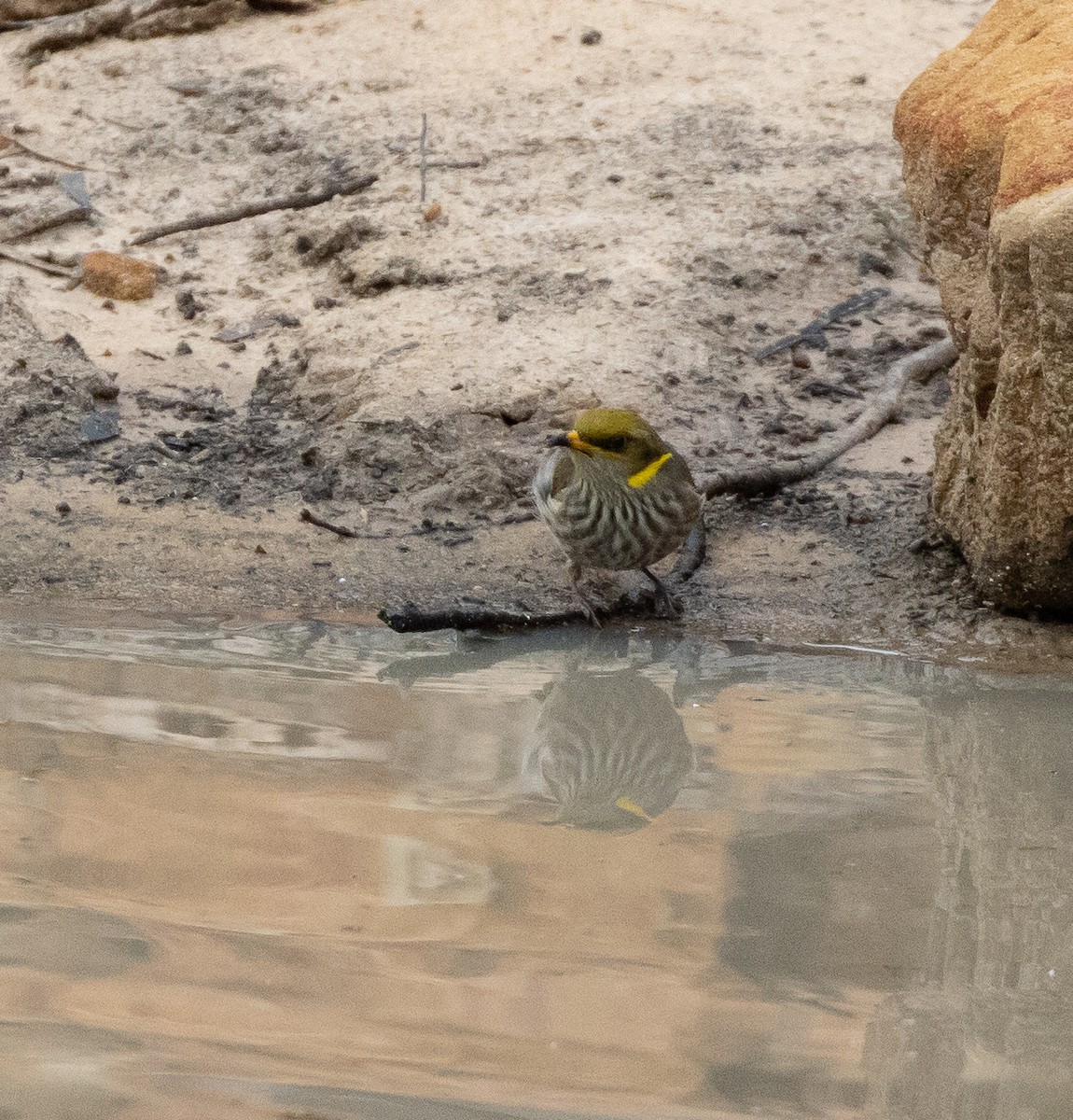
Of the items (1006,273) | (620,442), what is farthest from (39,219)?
(1006,273)

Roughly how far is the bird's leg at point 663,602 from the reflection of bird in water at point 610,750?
1.84 feet

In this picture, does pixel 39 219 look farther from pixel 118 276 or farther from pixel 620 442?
pixel 620 442

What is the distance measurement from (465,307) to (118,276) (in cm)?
184

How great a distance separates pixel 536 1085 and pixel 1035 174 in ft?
9.60

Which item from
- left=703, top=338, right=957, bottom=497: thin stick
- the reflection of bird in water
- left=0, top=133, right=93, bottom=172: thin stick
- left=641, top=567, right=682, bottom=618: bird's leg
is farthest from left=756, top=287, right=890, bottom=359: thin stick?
left=0, top=133, right=93, bottom=172: thin stick

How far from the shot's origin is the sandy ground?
536 cm

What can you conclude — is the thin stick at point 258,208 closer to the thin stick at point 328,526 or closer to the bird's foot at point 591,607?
the thin stick at point 328,526

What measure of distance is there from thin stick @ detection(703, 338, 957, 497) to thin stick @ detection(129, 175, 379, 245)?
10.1 ft

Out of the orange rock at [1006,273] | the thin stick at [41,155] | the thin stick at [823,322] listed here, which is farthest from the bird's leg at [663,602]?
the thin stick at [41,155]

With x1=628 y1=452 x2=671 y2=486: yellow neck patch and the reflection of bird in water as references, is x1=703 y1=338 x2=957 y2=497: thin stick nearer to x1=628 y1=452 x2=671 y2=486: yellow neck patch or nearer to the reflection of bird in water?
x1=628 y1=452 x2=671 y2=486: yellow neck patch

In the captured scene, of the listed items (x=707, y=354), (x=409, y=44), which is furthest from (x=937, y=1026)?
(x=409, y=44)

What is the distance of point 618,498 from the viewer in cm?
485

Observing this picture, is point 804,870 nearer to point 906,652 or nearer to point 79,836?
point 79,836

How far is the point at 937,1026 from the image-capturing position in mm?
2307
